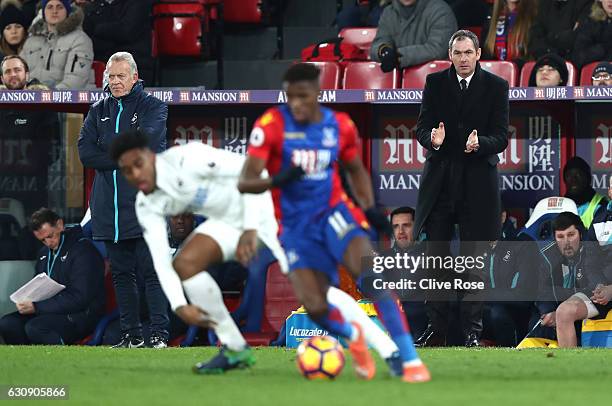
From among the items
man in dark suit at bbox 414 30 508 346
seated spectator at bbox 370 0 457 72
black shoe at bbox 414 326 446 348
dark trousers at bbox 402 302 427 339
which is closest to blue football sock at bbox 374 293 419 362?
man in dark suit at bbox 414 30 508 346

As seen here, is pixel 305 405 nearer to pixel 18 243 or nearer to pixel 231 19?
pixel 18 243

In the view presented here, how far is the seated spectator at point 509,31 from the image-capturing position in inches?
546

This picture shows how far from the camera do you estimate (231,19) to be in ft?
55.3

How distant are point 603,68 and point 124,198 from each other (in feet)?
14.9

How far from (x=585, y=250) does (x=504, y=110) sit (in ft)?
4.66

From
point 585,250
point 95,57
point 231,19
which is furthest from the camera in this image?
point 231,19

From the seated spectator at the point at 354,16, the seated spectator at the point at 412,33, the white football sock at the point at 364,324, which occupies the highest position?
the seated spectator at the point at 354,16

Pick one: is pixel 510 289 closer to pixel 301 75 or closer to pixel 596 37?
pixel 596 37

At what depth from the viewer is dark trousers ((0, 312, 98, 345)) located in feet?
40.9

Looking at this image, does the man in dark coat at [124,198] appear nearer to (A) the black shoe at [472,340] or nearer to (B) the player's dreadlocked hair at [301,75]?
(A) the black shoe at [472,340]

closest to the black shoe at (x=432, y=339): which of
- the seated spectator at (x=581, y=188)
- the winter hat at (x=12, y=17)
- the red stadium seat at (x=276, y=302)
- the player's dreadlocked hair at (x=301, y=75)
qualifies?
the red stadium seat at (x=276, y=302)

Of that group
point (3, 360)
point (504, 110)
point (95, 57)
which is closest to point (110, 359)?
point (3, 360)

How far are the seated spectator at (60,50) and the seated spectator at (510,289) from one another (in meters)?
4.71

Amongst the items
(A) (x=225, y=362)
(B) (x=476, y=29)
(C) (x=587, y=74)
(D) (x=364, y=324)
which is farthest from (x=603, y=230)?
(A) (x=225, y=362)
